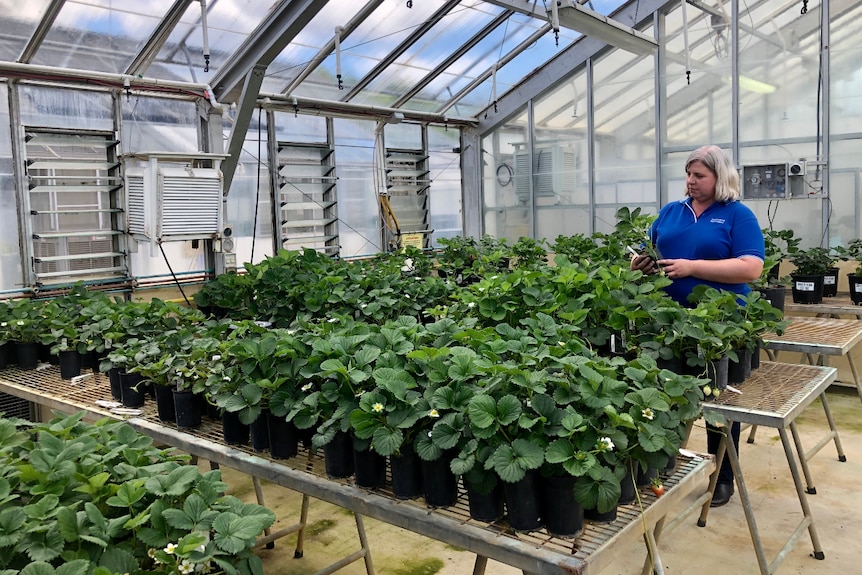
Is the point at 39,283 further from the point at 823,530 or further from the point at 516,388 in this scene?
the point at 823,530

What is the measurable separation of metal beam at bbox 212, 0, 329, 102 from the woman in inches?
125

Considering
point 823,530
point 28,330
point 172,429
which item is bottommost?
point 823,530

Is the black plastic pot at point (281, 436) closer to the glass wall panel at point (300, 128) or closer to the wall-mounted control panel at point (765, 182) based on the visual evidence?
the glass wall panel at point (300, 128)

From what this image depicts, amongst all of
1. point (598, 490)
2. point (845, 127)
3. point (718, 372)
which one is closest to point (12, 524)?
point (598, 490)

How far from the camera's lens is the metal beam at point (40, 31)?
4332 mm

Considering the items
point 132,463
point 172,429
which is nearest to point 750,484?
point 172,429

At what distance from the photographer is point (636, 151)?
277 inches

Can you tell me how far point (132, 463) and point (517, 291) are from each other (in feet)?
5.65

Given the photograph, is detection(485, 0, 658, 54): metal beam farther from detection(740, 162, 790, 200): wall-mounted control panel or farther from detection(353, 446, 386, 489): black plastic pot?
detection(353, 446, 386, 489): black plastic pot

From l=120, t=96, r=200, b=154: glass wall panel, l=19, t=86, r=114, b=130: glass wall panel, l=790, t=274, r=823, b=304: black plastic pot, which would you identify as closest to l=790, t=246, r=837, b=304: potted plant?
l=790, t=274, r=823, b=304: black plastic pot

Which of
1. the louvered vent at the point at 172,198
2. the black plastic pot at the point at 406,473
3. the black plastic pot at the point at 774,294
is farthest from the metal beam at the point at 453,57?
the black plastic pot at the point at 406,473

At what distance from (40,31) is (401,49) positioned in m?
3.07

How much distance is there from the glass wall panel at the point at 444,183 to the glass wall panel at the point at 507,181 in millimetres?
320

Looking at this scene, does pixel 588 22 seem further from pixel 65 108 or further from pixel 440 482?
pixel 440 482
